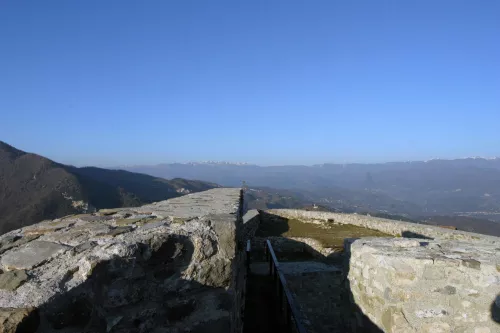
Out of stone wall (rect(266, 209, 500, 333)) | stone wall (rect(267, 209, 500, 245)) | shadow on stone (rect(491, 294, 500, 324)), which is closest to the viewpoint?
shadow on stone (rect(491, 294, 500, 324))

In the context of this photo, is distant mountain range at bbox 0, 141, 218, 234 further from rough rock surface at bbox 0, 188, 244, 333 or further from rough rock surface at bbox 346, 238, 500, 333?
rough rock surface at bbox 346, 238, 500, 333

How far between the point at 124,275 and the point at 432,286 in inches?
122

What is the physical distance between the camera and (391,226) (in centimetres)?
1379

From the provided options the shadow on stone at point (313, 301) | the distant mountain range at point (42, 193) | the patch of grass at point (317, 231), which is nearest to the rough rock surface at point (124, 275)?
the shadow on stone at point (313, 301)

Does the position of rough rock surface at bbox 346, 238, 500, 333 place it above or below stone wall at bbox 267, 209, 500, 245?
above

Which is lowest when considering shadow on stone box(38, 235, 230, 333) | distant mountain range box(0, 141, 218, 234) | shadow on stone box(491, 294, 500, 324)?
distant mountain range box(0, 141, 218, 234)

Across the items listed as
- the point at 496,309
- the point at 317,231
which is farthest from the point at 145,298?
the point at 317,231

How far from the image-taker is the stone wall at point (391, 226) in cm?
1079

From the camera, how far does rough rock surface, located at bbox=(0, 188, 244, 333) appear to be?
184cm

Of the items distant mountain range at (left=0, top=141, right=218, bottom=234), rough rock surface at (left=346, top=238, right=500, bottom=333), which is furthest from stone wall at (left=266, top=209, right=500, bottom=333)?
distant mountain range at (left=0, top=141, right=218, bottom=234)

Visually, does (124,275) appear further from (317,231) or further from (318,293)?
(317,231)

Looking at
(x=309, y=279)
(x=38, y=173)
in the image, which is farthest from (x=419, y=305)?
(x=38, y=173)

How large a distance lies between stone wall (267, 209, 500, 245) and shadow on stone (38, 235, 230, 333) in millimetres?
9095

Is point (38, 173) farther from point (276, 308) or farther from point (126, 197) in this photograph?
point (276, 308)
